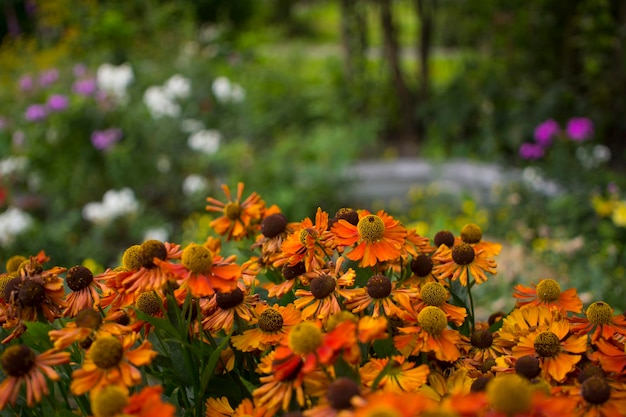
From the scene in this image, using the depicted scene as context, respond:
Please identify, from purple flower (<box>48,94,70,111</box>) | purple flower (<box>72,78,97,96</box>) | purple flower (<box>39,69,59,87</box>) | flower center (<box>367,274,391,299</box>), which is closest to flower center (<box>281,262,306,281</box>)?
flower center (<box>367,274,391,299</box>)

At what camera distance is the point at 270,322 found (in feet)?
2.43

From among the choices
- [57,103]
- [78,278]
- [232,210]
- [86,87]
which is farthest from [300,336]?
[86,87]

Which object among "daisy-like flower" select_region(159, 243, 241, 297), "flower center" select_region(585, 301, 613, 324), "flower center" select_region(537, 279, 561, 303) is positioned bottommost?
"flower center" select_region(537, 279, 561, 303)

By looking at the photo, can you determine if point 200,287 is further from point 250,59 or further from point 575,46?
point 250,59

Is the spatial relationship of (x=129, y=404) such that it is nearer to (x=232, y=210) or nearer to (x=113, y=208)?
(x=232, y=210)

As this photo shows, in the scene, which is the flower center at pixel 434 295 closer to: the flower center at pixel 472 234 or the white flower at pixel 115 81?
the flower center at pixel 472 234

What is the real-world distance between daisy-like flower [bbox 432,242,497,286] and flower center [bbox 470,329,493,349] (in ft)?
0.22

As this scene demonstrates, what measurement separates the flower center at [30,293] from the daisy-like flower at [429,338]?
406mm

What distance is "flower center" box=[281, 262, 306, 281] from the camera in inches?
32.8

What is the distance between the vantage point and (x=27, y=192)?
11.9ft

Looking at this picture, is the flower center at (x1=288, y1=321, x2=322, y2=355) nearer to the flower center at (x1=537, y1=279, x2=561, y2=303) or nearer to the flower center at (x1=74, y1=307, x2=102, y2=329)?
the flower center at (x1=74, y1=307, x2=102, y2=329)

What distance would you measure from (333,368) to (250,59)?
215 inches

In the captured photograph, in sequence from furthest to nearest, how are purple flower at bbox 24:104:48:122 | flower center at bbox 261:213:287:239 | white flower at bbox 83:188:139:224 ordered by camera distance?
purple flower at bbox 24:104:48:122 → white flower at bbox 83:188:139:224 → flower center at bbox 261:213:287:239

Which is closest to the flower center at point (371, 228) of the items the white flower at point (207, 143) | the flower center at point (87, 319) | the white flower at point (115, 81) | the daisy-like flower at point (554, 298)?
the daisy-like flower at point (554, 298)
